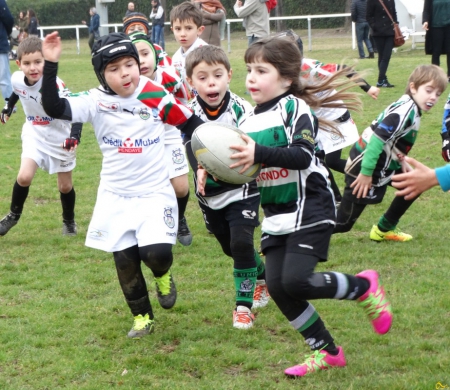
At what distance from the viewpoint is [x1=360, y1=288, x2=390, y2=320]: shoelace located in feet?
13.8

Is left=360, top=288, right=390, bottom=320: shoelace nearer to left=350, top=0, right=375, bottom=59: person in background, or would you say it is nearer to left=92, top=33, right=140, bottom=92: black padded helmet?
left=92, top=33, right=140, bottom=92: black padded helmet

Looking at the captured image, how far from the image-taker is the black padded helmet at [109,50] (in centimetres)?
456

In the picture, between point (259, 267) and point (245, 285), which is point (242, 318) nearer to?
point (245, 285)

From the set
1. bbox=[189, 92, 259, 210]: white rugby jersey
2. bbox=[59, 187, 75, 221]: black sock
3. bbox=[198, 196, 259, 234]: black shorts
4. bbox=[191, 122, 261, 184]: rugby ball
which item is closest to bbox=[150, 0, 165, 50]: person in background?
bbox=[59, 187, 75, 221]: black sock

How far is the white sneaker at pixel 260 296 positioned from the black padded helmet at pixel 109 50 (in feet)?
5.88

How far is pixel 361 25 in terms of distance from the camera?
71.6 ft

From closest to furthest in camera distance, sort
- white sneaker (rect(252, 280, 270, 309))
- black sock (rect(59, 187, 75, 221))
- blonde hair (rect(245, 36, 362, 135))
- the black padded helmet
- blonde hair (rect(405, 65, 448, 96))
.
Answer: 1. blonde hair (rect(245, 36, 362, 135))
2. the black padded helmet
3. white sneaker (rect(252, 280, 270, 309))
4. blonde hair (rect(405, 65, 448, 96))
5. black sock (rect(59, 187, 75, 221))

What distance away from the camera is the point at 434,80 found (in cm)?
601

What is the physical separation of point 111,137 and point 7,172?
19.6 feet

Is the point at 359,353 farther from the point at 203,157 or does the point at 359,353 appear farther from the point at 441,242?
the point at 441,242

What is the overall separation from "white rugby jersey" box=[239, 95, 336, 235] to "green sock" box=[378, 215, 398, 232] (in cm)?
268

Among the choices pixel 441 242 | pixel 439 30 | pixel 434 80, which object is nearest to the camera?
pixel 434 80

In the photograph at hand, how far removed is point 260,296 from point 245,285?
0.40 m

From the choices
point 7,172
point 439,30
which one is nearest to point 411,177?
point 7,172
